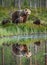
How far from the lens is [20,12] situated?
2028 cm

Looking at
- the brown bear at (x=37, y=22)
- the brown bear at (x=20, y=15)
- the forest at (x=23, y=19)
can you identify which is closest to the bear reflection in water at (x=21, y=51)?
the forest at (x=23, y=19)

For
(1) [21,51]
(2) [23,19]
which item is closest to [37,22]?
(2) [23,19]

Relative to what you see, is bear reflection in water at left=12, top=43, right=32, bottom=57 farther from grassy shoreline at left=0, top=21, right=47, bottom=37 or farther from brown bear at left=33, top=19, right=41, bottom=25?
brown bear at left=33, top=19, right=41, bottom=25

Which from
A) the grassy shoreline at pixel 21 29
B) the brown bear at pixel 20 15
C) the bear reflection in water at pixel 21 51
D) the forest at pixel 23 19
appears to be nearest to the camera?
the bear reflection in water at pixel 21 51

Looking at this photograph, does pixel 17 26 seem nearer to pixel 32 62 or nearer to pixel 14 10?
pixel 14 10

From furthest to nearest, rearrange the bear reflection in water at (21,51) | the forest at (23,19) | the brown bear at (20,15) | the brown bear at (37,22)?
the brown bear at (37,22), the brown bear at (20,15), the forest at (23,19), the bear reflection in water at (21,51)

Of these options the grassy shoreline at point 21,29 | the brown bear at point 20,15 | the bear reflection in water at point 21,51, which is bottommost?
the grassy shoreline at point 21,29

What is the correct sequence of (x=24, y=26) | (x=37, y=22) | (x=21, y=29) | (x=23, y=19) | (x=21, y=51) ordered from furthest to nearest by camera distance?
(x=37, y=22)
(x=23, y=19)
(x=24, y=26)
(x=21, y=29)
(x=21, y=51)

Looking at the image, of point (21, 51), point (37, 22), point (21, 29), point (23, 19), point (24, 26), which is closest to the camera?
point (21, 51)

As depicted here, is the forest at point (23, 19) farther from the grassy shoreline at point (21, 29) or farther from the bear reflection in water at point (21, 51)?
the bear reflection in water at point (21, 51)

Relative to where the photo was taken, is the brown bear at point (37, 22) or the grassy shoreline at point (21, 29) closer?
the grassy shoreline at point (21, 29)

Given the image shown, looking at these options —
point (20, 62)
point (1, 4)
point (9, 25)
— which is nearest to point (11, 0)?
point (1, 4)

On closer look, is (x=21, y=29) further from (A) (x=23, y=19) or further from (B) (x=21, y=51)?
(B) (x=21, y=51)

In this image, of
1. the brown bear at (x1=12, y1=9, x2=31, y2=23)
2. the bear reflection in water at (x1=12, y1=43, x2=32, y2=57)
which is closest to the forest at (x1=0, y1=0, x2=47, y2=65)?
the brown bear at (x1=12, y1=9, x2=31, y2=23)
